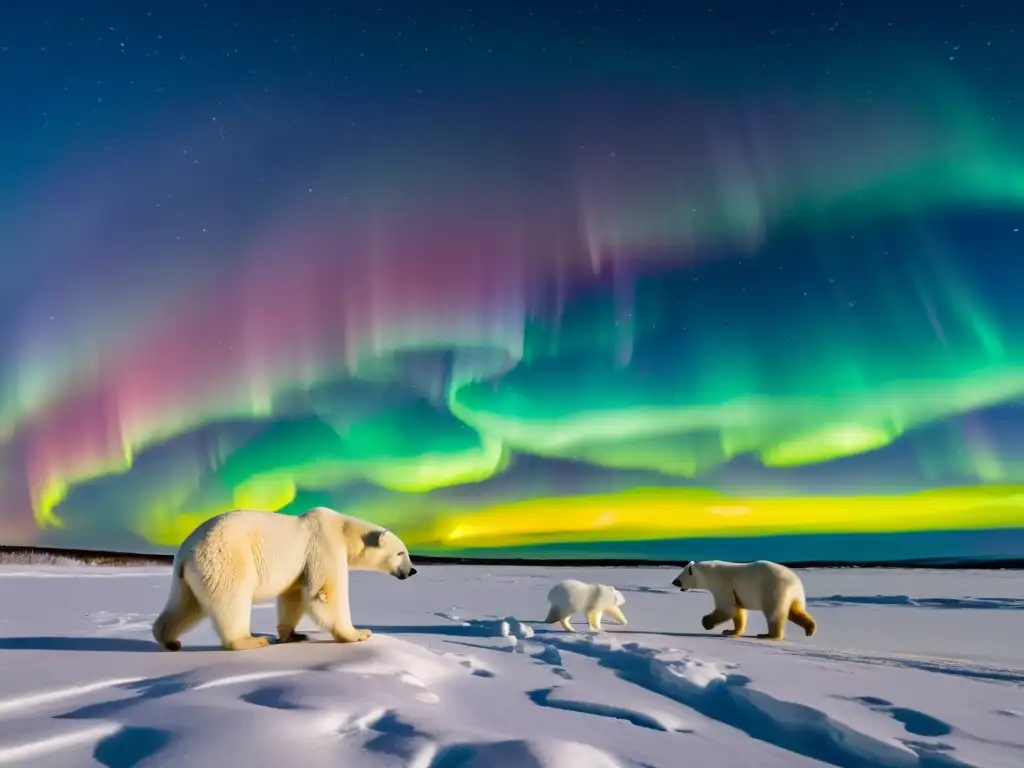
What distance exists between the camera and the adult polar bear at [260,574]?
5887 millimetres

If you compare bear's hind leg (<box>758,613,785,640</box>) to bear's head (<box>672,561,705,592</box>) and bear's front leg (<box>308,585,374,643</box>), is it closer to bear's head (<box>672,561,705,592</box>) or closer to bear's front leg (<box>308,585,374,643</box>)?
bear's head (<box>672,561,705,592</box>)

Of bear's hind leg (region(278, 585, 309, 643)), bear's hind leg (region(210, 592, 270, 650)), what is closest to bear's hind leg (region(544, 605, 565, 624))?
bear's hind leg (region(278, 585, 309, 643))

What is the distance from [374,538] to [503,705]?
3.52 metres

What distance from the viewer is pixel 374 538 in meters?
7.59

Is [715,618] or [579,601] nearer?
[715,618]

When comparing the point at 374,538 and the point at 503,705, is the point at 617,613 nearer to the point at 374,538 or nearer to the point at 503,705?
the point at 374,538

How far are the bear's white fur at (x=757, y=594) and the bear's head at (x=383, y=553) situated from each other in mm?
4358

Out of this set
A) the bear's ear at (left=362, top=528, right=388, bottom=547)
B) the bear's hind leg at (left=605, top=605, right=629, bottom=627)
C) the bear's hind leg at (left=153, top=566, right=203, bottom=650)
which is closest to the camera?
the bear's hind leg at (left=153, top=566, right=203, bottom=650)

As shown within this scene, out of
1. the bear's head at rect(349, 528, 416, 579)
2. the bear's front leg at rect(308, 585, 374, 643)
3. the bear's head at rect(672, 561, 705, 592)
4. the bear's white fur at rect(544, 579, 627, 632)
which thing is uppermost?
the bear's head at rect(349, 528, 416, 579)

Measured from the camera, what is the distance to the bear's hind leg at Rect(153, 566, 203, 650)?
19.7ft

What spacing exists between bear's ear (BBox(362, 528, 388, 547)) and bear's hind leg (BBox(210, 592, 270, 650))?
170 centimetres

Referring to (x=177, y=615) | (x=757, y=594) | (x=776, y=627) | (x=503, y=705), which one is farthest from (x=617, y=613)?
(x=503, y=705)

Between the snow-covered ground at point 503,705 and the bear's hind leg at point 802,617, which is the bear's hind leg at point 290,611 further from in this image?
the bear's hind leg at point 802,617

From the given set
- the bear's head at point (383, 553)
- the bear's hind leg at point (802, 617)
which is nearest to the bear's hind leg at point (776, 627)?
the bear's hind leg at point (802, 617)
